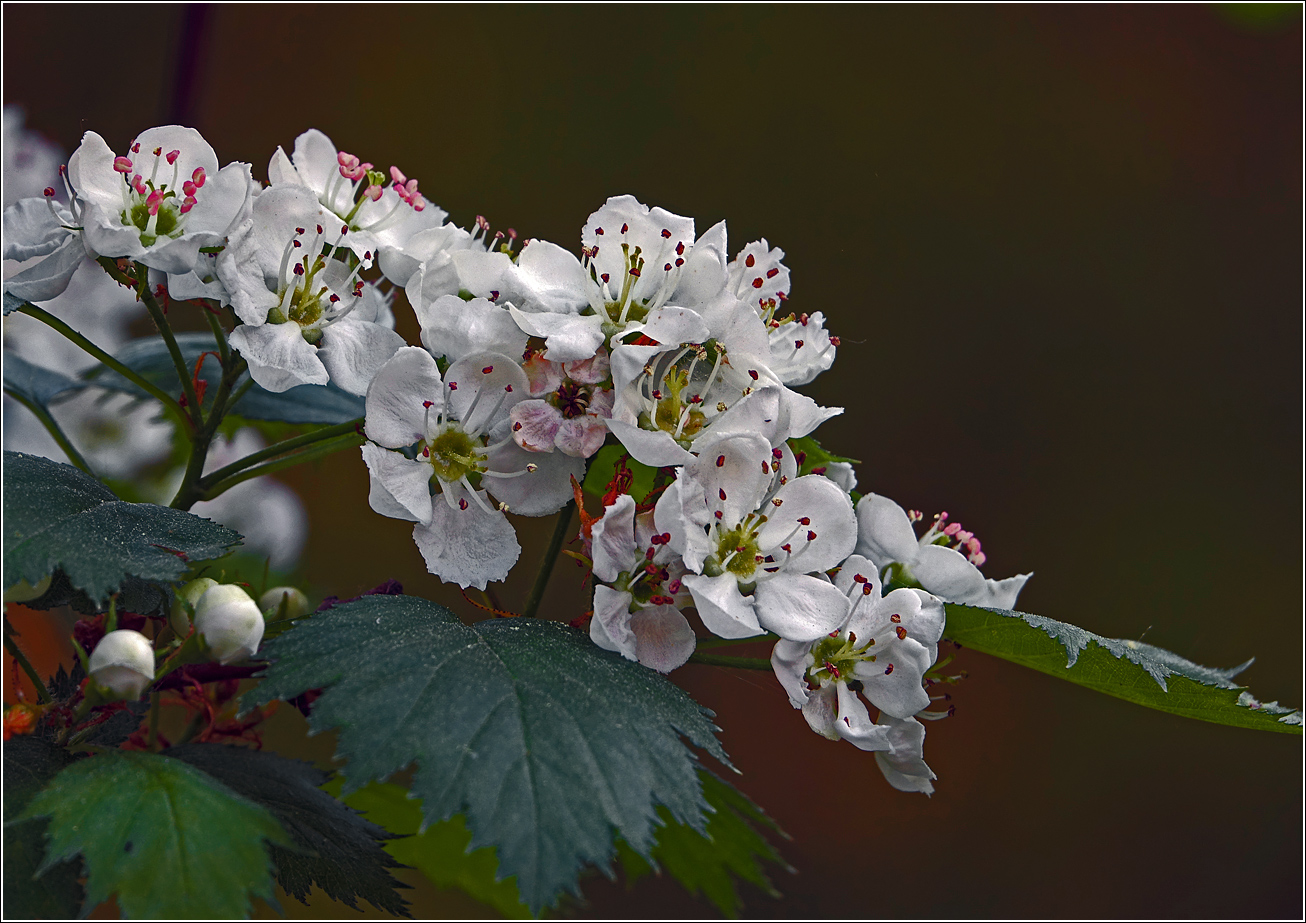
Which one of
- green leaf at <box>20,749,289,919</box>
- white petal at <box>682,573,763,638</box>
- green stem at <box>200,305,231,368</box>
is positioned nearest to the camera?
green leaf at <box>20,749,289,919</box>

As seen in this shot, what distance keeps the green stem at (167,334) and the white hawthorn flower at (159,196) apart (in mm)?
25

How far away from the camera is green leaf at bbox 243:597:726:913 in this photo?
476 mm

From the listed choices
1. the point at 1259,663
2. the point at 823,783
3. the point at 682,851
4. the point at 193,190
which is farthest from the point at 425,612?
the point at 1259,663

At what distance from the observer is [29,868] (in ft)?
1.67

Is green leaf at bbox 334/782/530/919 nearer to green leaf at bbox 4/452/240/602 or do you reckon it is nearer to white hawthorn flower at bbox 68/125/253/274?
green leaf at bbox 4/452/240/602

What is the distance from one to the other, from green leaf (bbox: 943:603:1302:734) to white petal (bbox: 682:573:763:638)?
0.18 meters

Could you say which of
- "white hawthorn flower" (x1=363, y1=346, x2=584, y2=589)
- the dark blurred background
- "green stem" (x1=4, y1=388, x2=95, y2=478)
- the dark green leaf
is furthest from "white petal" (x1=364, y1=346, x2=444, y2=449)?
the dark blurred background

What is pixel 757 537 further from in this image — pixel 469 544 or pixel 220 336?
pixel 220 336

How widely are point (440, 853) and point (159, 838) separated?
0.63 m

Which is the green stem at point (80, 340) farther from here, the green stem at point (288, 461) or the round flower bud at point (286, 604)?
the round flower bud at point (286, 604)

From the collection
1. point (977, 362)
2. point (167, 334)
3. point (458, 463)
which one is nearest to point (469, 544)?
point (458, 463)

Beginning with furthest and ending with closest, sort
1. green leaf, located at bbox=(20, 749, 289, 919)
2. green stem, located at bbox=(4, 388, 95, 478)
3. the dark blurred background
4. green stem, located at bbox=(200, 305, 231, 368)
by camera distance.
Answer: the dark blurred background, green stem, located at bbox=(4, 388, 95, 478), green stem, located at bbox=(200, 305, 231, 368), green leaf, located at bbox=(20, 749, 289, 919)

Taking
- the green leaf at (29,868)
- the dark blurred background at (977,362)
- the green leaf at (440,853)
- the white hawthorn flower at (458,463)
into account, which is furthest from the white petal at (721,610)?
the dark blurred background at (977,362)

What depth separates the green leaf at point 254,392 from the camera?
927 millimetres
